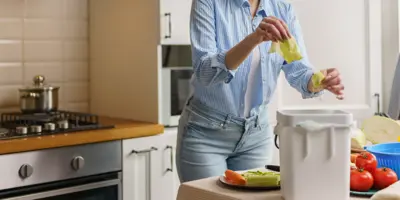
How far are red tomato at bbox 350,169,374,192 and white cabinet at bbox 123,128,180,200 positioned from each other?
3.45 ft

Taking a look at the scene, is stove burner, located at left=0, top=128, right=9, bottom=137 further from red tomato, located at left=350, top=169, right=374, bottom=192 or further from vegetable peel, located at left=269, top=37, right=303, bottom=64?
red tomato, located at left=350, top=169, right=374, bottom=192

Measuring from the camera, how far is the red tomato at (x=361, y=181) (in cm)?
110

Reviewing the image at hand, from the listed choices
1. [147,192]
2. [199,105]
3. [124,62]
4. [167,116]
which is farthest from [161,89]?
[199,105]

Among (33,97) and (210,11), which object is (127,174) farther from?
(210,11)

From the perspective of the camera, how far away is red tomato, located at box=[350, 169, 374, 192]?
3.62ft

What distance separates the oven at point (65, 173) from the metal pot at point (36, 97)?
1.22 feet

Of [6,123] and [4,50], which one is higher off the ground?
[4,50]

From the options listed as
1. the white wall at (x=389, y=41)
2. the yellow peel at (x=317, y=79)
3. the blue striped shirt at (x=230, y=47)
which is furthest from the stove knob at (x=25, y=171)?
the white wall at (x=389, y=41)

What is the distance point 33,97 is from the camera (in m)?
2.11

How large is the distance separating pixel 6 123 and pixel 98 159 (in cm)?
42

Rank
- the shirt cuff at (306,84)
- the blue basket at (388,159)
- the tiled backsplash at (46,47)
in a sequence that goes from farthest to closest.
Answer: the tiled backsplash at (46,47) → the shirt cuff at (306,84) → the blue basket at (388,159)

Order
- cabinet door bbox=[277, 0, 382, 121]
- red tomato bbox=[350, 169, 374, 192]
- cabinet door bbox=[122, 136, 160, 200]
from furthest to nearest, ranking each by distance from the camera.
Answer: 1. cabinet door bbox=[277, 0, 382, 121]
2. cabinet door bbox=[122, 136, 160, 200]
3. red tomato bbox=[350, 169, 374, 192]

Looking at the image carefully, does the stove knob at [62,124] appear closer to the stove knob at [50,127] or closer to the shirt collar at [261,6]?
the stove knob at [50,127]

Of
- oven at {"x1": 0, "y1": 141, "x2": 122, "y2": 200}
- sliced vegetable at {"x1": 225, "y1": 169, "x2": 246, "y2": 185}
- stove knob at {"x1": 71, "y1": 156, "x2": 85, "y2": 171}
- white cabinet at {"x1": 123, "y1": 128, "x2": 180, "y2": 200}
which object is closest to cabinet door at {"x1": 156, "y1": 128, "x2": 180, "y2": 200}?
white cabinet at {"x1": 123, "y1": 128, "x2": 180, "y2": 200}
